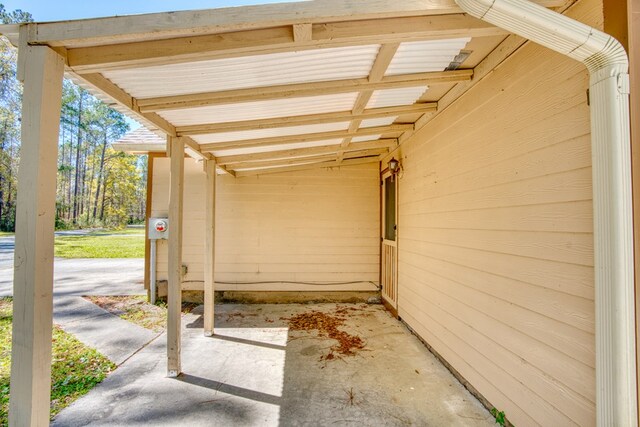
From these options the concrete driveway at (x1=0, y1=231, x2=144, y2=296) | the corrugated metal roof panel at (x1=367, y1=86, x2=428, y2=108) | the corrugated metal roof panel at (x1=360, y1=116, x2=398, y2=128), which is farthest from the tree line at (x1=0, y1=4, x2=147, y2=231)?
the corrugated metal roof panel at (x1=367, y1=86, x2=428, y2=108)

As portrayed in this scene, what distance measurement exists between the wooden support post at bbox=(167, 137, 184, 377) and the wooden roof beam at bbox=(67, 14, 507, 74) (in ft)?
4.54

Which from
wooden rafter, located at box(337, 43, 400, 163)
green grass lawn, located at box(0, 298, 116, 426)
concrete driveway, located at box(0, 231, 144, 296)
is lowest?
green grass lawn, located at box(0, 298, 116, 426)

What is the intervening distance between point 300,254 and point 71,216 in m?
32.7

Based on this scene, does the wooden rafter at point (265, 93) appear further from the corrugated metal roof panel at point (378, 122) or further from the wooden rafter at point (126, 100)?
the corrugated metal roof panel at point (378, 122)

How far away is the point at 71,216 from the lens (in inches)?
1133

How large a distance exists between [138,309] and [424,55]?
5449 millimetres

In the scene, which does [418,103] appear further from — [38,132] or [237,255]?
[237,255]

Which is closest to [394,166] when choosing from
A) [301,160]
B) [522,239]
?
[301,160]

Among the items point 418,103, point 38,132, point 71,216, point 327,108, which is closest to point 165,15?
point 38,132

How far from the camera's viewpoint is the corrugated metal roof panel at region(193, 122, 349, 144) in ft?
10.6

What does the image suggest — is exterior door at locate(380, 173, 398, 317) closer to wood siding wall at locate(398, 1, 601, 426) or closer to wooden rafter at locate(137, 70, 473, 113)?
wood siding wall at locate(398, 1, 601, 426)

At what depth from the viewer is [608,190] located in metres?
1.26

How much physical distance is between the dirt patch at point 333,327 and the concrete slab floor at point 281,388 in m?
0.10

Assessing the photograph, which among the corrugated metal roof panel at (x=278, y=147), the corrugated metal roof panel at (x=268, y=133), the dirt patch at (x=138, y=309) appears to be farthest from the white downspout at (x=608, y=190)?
the dirt patch at (x=138, y=309)
